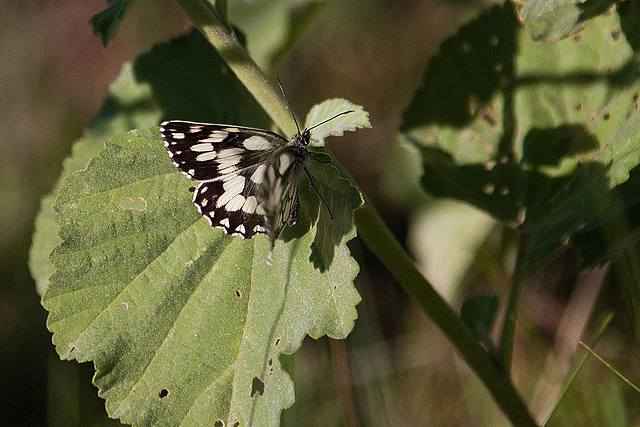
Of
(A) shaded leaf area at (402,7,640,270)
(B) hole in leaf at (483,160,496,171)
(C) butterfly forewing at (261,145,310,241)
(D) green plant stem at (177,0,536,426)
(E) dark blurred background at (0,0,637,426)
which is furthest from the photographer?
(E) dark blurred background at (0,0,637,426)

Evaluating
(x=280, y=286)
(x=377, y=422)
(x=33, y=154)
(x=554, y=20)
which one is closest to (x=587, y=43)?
(x=554, y=20)

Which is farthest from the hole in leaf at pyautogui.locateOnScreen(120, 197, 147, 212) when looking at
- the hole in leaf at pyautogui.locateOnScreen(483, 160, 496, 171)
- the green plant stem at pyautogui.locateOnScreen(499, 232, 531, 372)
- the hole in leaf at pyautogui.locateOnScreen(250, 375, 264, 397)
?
the hole in leaf at pyautogui.locateOnScreen(483, 160, 496, 171)

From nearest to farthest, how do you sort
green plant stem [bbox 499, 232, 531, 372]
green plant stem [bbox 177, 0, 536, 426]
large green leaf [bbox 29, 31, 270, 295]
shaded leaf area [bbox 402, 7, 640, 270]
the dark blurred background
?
green plant stem [bbox 177, 0, 536, 426] < green plant stem [bbox 499, 232, 531, 372] < shaded leaf area [bbox 402, 7, 640, 270] < large green leaf [bbox 29, 31, 270, 295] < the dark blurred background

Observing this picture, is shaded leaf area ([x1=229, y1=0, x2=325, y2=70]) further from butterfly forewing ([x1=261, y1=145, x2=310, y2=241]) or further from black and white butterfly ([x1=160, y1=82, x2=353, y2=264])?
butterfly forewing ([x1=261, y1=145, x2=310, y2=241])

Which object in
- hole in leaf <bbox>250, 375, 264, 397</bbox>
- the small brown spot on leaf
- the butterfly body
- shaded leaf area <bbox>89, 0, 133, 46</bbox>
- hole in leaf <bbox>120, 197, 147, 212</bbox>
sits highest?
shaded leaf area <bbox>89, 0, 133, 46</bbox>

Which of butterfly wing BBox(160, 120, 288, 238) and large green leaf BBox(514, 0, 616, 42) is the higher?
butterfly wing BBox(160, 120, 288, 238)

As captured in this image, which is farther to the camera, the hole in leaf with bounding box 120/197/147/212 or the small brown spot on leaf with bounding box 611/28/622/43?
the small brown spot on leaf with bounding box 611/28/622/43

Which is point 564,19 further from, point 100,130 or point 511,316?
point 100,130
